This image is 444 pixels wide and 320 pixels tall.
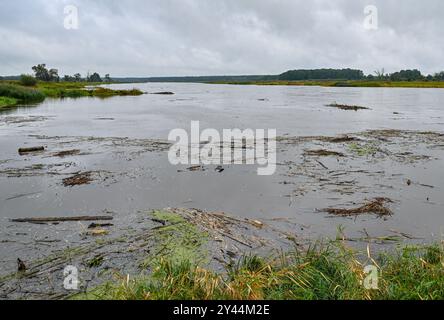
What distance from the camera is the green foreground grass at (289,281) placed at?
5.08m

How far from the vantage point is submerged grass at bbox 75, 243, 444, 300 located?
16.6 feet

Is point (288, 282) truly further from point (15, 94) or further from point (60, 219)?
point (15, 94)

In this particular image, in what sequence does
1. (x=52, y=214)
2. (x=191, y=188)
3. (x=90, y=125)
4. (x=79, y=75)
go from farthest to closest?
(x=79, y=75)
(x=90, y=125)
(x=191, y=188)
(x=52, y=214)

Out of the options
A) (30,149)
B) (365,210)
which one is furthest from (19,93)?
(365,210)

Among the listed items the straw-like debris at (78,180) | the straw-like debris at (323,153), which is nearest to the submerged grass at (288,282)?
the straw-like debris at (78,180)

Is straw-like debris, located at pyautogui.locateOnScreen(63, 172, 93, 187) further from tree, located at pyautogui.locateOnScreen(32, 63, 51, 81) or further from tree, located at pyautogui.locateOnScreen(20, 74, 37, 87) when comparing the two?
tree, located at pyautogui.locateOnScreen(32, 63, 51, 81)

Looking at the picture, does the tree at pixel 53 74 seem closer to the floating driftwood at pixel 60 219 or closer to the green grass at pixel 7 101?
the green grass at pixel 7 101

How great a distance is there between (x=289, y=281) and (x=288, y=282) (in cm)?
4

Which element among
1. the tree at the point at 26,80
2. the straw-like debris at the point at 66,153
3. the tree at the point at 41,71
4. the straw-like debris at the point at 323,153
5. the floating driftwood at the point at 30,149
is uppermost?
the tree at the point at 41,71
